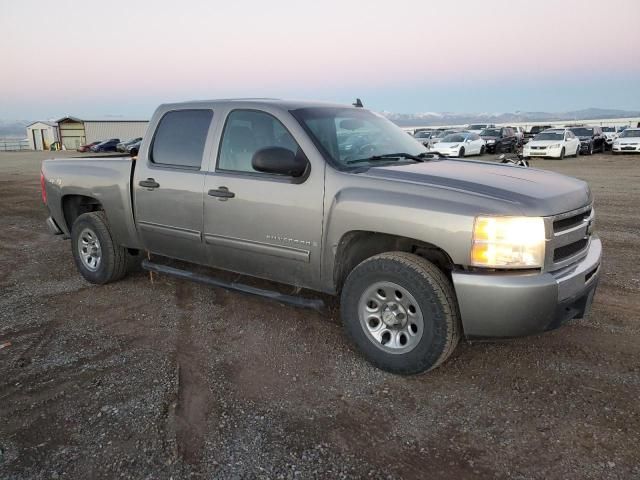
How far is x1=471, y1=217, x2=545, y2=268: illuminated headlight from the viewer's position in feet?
10.1

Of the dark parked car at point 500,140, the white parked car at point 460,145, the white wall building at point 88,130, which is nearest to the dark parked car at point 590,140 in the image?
the dark parked car at point 500,140

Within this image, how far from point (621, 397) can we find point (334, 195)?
7.25 feet

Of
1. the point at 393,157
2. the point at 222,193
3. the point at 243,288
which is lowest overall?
the point at 243,288

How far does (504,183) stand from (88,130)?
226ft

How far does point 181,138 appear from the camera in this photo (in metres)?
4.69

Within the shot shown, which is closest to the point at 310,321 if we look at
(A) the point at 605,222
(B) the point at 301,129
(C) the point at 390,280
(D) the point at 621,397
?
(C) the point at 390,280

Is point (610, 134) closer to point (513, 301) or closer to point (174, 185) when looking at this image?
point (174, 185)

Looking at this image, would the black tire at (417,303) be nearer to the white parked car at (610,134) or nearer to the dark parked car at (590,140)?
the dark parked car at (590,140)

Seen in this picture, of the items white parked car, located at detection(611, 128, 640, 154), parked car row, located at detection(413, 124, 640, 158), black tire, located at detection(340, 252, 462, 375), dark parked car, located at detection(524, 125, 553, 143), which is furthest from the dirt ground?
dark parked car, located at detection(524, 125, 553, 143)

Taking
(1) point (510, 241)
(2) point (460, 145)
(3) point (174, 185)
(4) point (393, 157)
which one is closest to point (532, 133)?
(2) point (460, 145)

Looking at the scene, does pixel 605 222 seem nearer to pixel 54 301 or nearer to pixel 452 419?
pixel 452 419

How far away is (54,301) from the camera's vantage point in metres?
5.14

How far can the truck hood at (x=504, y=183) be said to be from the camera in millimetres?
3191

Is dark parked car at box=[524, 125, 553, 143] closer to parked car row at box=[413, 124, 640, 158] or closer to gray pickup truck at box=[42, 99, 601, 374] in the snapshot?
parked car row at box=[413, 124, 640, 158]
